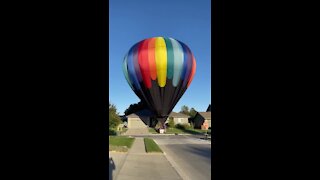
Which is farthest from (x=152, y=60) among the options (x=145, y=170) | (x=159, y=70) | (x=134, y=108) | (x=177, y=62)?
(x=134, y=108)

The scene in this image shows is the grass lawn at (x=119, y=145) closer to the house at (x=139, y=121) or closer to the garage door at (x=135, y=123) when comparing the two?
the house at (x=139, y=121)

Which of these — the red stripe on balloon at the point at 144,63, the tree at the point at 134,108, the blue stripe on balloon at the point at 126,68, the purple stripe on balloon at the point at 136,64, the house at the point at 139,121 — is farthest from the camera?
the tree at the point at 134,108

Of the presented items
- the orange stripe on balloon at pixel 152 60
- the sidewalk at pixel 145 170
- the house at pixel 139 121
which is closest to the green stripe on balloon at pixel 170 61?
the orange stripe on balloon at pixel 152 60

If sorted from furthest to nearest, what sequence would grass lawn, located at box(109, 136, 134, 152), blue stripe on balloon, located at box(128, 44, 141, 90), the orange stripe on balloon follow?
blue stripe on balloon, located at box(128, 44, 141, 90) → the orange stripe on balloon → grass lawn, located at box(109, 136, 134, 152)

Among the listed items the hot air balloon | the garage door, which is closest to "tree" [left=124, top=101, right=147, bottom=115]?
the garage door

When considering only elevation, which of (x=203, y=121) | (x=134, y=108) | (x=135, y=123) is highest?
(x=134, y=108)

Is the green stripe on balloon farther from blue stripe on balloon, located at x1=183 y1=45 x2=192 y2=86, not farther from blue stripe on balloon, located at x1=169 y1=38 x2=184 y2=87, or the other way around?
blue stripe on balloon, located at x1=183 y1=45 x2=192 y2=86

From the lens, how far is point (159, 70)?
64.6 feet

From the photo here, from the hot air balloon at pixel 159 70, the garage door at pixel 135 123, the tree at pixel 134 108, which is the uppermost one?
the hot air balloon at pixel 159 70

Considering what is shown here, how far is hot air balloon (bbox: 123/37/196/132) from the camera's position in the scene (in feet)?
64.4

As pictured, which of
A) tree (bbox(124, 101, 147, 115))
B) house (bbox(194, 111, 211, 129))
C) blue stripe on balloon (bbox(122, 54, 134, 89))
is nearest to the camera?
blue stripe on balloon (bbox(122, 54, 134, 89))

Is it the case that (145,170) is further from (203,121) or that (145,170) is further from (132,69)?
(203,121)

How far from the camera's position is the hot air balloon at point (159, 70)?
64.4 ft
